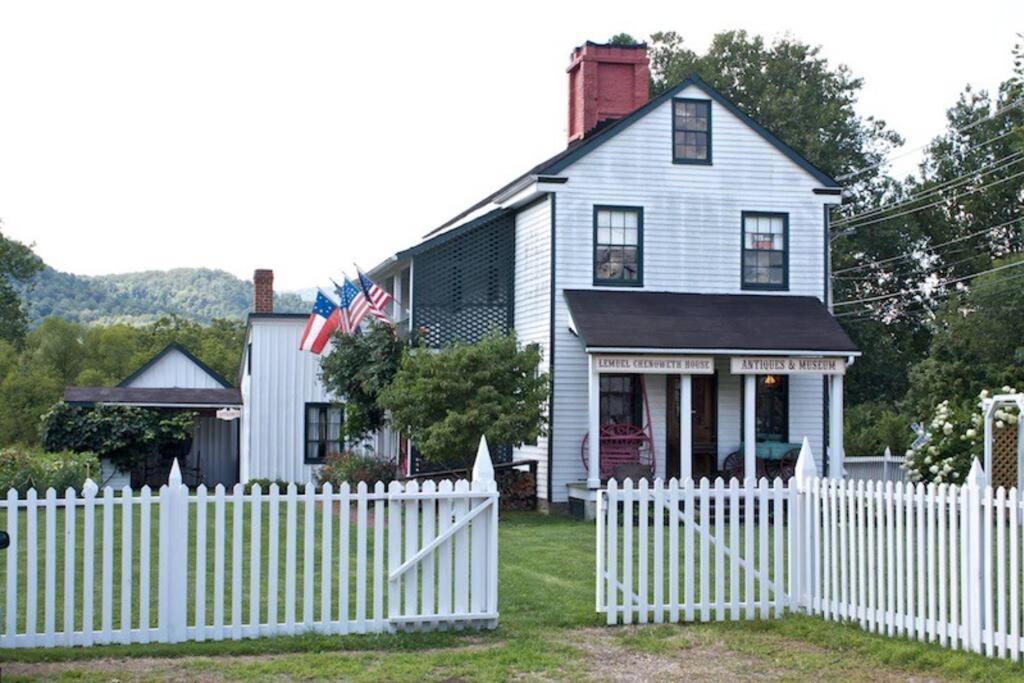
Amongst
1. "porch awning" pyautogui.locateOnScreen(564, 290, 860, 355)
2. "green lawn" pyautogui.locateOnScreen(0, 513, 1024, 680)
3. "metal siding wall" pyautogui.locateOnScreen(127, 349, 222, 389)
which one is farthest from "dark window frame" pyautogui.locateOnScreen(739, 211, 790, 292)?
"metal siding wall" pyautogui.locateOnScreen(127, 349, 222, 389)

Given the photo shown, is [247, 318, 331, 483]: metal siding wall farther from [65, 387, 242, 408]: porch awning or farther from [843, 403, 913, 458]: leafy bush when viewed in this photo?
[843, 403, 913, 458]: leafy bush

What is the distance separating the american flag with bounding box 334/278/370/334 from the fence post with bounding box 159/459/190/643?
17037 millimetres

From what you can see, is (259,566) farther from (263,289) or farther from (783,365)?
(263,289)

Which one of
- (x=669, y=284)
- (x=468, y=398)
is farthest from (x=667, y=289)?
(x=468, y=398)

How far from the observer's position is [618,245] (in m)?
27.0

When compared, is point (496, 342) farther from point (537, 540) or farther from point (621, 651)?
point (621, 651)

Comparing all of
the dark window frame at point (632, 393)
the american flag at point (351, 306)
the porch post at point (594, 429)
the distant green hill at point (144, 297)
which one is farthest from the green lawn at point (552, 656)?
the distant green hill at point (144, 297)

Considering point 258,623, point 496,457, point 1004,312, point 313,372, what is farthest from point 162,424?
point 258,623

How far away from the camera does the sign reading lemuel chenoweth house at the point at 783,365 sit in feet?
83.4

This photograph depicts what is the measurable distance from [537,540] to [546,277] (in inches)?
309

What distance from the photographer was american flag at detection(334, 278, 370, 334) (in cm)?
2792

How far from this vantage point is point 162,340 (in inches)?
2844

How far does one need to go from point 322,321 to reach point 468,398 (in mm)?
6780

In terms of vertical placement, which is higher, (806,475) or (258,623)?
(806,475)
